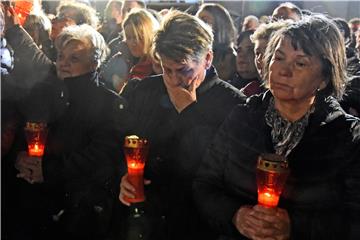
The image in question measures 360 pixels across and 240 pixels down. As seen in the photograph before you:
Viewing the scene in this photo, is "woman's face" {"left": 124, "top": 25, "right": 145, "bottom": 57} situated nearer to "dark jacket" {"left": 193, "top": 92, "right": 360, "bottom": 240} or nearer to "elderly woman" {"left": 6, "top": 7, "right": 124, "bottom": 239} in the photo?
"elderly woman" {"left": 6, "top": 7, "right": 124, "bottom": 239}

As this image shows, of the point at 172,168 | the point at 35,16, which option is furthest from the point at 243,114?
the point at 35,16

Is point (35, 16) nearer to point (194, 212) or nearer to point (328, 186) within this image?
point (194, 212)

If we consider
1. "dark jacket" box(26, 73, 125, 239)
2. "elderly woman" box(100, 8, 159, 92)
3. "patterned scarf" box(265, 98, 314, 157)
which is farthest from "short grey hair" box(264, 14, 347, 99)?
"elderly woman" box(100, 8, 159, 92)

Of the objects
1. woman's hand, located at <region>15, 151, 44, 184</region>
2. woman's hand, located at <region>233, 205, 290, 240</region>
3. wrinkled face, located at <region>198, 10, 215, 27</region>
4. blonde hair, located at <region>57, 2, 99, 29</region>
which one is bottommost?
woman's hand, located at <region>15, 151, 44, 184</region>

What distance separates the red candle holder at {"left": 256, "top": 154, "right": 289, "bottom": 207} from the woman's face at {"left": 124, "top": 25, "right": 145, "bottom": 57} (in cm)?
220

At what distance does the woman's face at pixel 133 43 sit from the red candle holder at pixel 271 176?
2.20 metres

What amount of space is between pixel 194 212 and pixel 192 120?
17.8 inches

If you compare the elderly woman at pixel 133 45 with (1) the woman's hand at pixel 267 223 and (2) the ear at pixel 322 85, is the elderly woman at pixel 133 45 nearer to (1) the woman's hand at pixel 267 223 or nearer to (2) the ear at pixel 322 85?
(2) the ear at pixel 322 85

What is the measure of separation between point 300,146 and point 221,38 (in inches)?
80.6

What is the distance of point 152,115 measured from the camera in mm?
2564

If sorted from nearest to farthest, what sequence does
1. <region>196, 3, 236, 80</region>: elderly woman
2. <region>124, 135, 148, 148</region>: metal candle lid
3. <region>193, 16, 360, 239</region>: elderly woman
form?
1. <region>193, 16, 360, 239</region>: elderly woman
2. <region>124, 135, 148, 148</region>: metal candle lid
3. <region>196, 3, 236, 80</region>: elderly woman

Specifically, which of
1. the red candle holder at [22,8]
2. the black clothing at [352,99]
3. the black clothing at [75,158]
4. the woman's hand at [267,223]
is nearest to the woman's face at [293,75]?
the woman's hand at [267,223]

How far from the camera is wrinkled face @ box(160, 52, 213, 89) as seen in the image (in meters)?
2.42

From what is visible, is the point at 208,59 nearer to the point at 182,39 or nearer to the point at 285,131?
the point at 182,39
